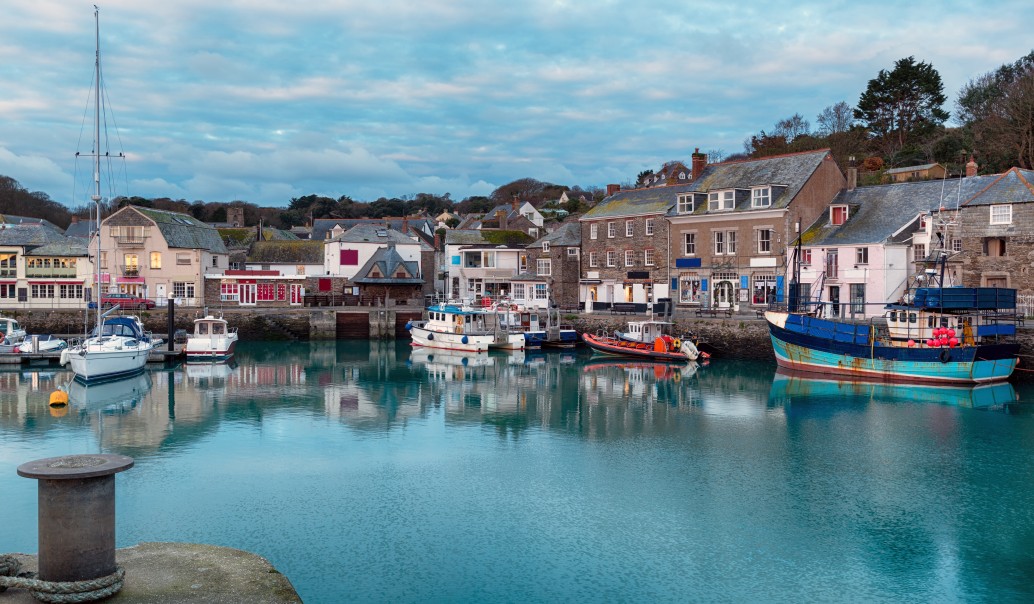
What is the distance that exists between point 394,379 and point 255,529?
63.9 feet

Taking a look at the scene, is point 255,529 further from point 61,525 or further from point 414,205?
point 414,205

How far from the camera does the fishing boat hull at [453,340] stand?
4269cm

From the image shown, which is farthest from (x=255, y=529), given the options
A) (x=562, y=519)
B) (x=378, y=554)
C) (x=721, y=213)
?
(x=721, y=213)

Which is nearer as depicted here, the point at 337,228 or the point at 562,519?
the point at 562,519

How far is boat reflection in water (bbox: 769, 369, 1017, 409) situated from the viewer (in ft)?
91.2

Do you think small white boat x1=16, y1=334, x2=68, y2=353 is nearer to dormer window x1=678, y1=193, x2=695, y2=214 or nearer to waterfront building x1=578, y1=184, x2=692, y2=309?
waterfront building x1=578, y1=184, x2=692, y2=309

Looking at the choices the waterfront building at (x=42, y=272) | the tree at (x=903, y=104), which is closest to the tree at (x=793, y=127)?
the tree at (x=903, y=104)

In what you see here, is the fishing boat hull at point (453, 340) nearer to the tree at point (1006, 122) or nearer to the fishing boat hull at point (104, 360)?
the fishing boat hull at point (104, 360)

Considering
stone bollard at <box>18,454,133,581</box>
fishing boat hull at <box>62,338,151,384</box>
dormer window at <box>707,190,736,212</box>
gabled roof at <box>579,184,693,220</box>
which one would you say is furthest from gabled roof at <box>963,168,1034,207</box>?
stone bollard at <box>18,454,133,581</box>

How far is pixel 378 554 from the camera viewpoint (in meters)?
13.4

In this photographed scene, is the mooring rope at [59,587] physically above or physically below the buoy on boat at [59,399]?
above

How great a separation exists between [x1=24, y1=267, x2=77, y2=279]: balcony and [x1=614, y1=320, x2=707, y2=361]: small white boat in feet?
121

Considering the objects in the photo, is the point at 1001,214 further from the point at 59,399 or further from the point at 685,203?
the point at 59,399

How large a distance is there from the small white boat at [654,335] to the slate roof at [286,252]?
29.0 metres
